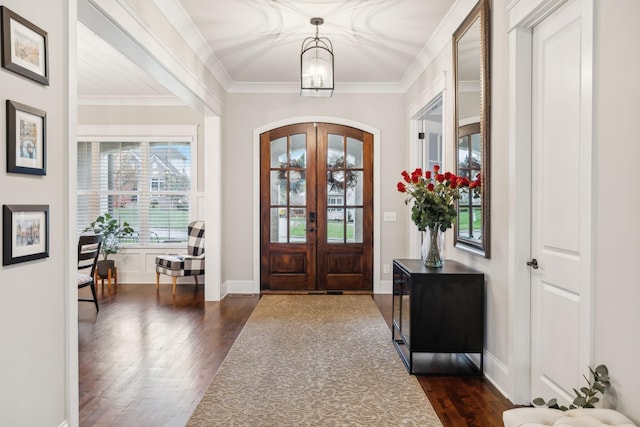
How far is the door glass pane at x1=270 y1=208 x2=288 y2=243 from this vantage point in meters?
6.00

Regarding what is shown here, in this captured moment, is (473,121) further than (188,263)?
No

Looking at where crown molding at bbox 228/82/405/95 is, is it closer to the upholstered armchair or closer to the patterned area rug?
the upholstered armchair

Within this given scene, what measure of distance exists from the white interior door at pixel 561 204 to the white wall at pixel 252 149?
3325mm

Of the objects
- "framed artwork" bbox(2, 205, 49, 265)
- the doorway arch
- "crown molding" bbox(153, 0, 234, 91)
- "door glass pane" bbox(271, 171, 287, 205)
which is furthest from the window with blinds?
→ "framed artwork" bbox(2, 205, 49, 265)

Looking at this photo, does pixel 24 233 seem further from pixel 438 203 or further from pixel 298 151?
pixel 298 151

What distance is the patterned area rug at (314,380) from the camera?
2.51 meters

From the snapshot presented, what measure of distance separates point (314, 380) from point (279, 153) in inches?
141

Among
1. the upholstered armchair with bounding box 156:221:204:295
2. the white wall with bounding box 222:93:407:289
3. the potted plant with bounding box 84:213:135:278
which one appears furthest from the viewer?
the potted plant with bounding box 84:213:135:278

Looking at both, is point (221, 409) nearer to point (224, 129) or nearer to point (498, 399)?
point (498, 399)

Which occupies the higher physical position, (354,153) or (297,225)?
(354,153)

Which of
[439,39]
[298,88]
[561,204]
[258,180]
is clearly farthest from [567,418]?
[298,88]

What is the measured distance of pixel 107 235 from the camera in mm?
6340

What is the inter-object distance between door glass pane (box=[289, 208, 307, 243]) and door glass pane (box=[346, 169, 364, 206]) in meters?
0.64

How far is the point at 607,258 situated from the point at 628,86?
0.68 m
